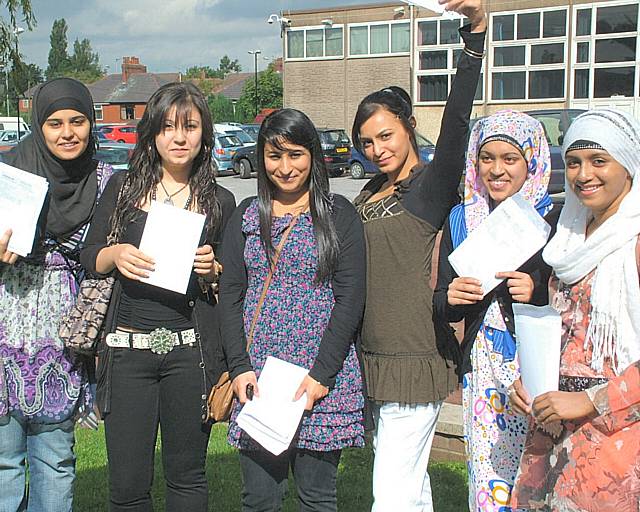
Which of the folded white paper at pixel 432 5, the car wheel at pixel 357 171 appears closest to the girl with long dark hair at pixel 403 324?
the folded white paper at pixel 432 5

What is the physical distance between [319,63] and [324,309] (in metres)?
40.7

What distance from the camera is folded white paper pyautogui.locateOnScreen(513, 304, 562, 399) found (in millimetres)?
2451

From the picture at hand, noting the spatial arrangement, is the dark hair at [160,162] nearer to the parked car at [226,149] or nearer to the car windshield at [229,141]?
the parked car at [226,149]

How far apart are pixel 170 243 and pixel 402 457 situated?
4.20 feet

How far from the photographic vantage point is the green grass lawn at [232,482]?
4.29 meters

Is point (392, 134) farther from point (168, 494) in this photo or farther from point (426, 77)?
point (426, 77)

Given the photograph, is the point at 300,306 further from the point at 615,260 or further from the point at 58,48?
the point at 58,48

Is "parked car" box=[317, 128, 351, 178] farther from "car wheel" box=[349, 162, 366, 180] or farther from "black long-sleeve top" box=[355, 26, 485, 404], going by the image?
"black long-sleeve top" box=[355, 26, 485, 404]

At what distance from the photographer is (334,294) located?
308cm

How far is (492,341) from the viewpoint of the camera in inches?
117

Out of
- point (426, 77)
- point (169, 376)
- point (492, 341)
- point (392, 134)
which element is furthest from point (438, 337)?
point (426, 77)

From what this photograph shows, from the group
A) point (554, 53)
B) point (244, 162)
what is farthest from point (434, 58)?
point (244, 162)

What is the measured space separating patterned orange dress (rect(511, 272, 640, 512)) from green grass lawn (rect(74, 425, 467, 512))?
1.59m

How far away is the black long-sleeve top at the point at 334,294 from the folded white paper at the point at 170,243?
0.16 meters
